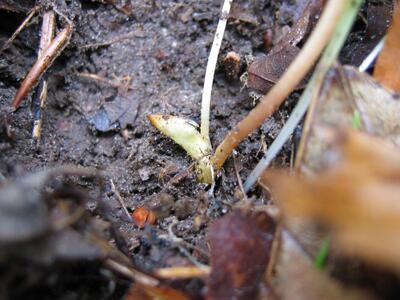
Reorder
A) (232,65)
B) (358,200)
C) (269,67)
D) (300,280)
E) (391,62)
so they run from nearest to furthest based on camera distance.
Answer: (358,200) → (300,280) → (391,62) → (269,67) → (232,65)

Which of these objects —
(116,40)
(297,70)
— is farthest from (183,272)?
(116,40)

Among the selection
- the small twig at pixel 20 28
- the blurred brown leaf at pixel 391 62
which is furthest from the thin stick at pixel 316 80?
the small twig at pixel 20 28

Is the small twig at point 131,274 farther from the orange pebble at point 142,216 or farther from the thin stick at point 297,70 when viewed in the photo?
the thin stick at point 297,70

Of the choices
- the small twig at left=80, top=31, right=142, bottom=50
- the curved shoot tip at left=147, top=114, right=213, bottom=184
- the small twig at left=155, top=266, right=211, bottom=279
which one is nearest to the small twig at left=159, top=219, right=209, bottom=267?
the small twig at left=155, top=266, right=211, bottom=279

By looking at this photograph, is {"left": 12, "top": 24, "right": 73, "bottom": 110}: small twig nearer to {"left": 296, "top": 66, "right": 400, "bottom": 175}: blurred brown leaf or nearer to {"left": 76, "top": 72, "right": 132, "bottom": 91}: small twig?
{"left": 76, "top": 72, "right": 132, "bottom": 91}: small twig

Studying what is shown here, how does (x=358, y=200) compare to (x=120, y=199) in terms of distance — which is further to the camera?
(x=120, y=199)

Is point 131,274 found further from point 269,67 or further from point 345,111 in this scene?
point 269,67

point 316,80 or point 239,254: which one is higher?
point 316,80

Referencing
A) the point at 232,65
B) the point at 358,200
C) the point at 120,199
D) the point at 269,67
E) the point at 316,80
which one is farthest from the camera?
the point at 232,65
